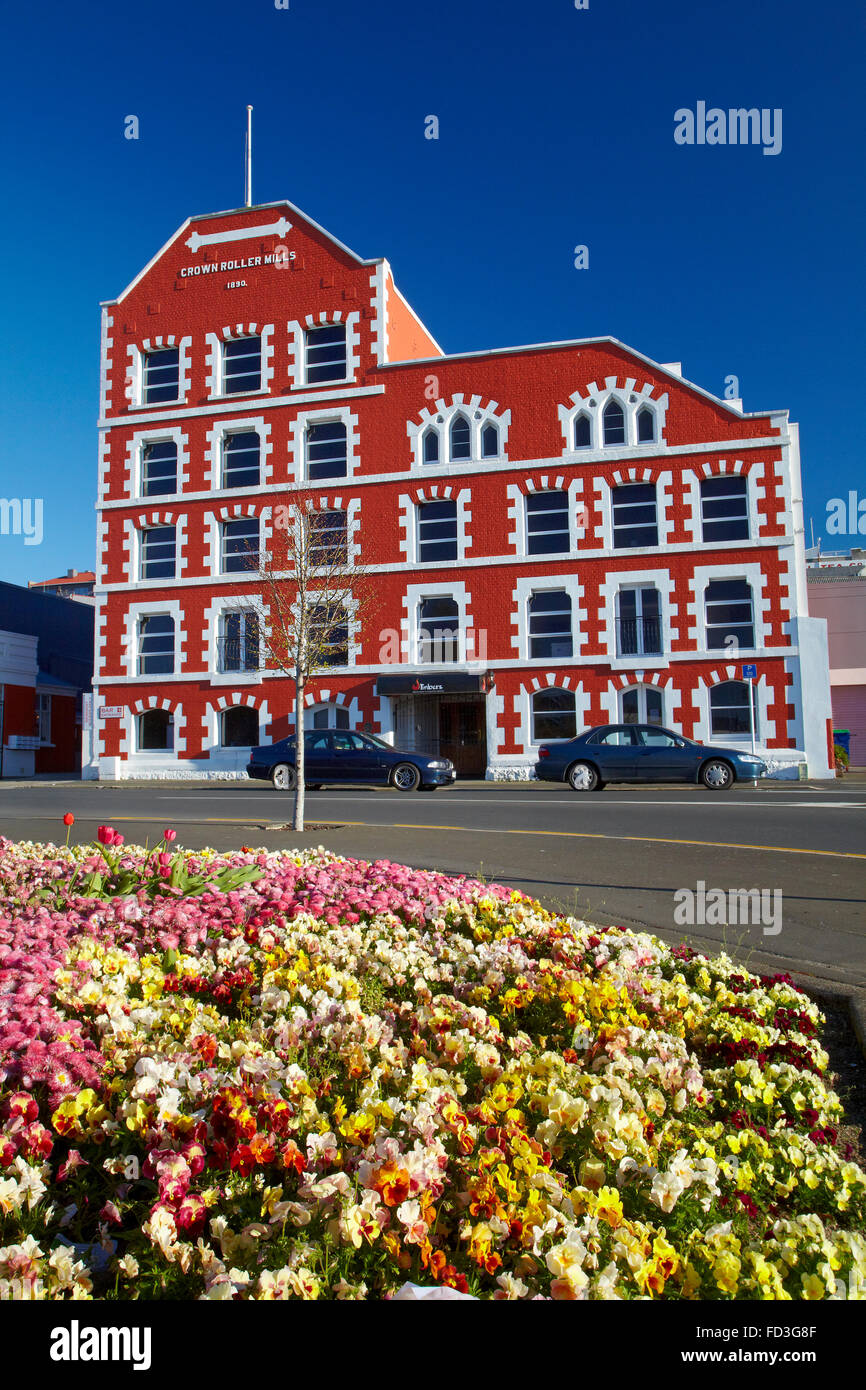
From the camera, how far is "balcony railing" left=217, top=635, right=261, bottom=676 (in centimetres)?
3114

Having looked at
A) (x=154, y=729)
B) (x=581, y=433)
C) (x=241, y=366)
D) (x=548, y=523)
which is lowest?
(x=154, y=729)

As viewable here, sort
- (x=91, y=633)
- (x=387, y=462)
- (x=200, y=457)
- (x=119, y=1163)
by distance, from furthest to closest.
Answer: (x=91, y=633) < (x=200, y=457) < (x=387, y=462) < (x=119, y=1163)

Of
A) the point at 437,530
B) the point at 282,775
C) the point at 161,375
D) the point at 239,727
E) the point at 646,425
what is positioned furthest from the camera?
the point at 161,375

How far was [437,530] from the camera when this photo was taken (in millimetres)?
30312

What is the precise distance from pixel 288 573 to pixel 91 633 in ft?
78.3

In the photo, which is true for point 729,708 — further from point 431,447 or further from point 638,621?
point 431,447

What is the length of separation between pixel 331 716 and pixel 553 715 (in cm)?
747

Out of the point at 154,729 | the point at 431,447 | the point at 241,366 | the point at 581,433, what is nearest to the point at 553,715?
the point at 581,433

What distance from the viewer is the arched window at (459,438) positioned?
30219 millimetres

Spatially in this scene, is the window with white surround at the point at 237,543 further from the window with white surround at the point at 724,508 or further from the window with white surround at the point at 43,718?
the window with white surround at the point at 724,508
